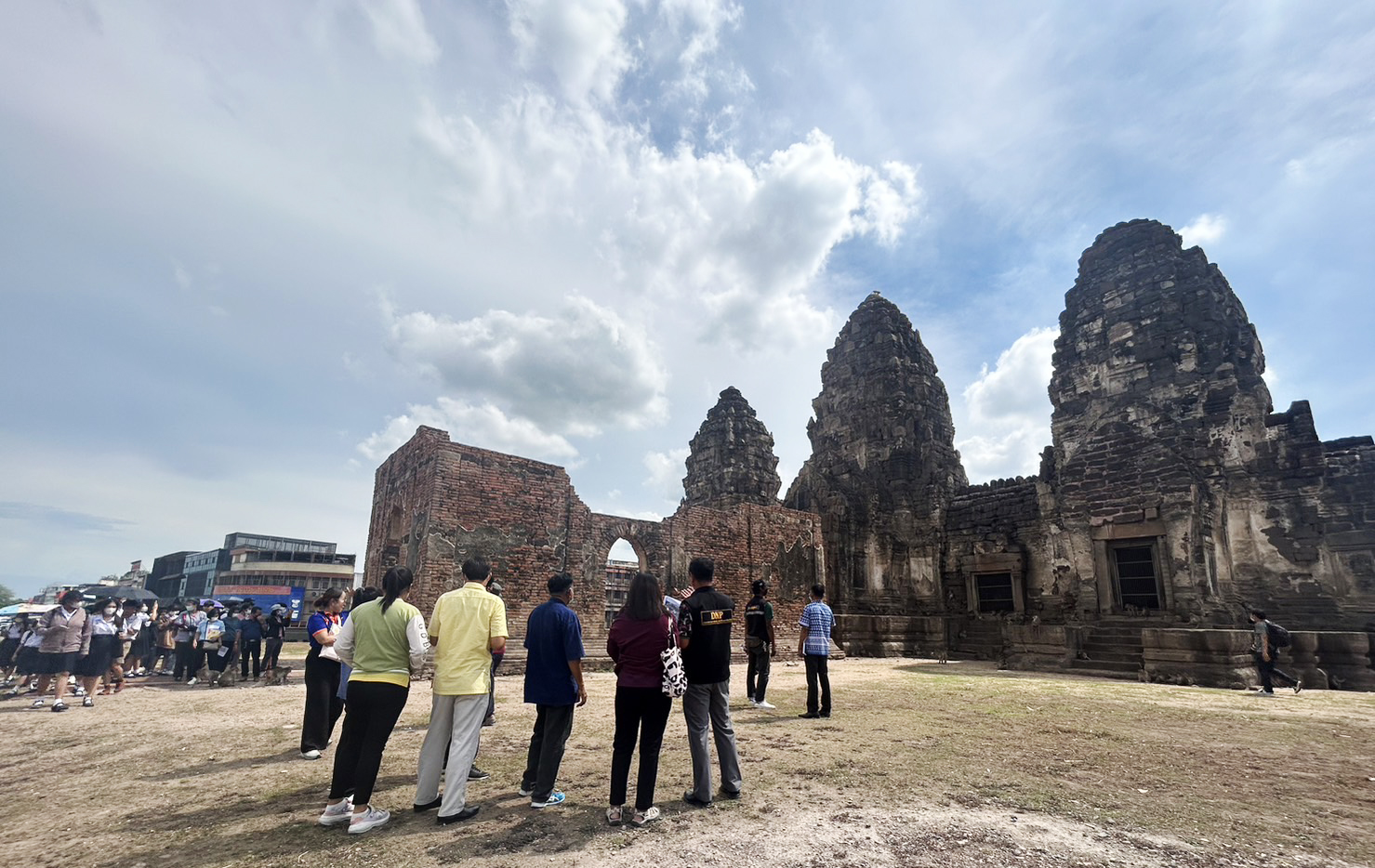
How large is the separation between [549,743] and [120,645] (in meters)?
10.2

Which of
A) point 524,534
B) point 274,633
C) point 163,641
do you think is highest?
point 524,534

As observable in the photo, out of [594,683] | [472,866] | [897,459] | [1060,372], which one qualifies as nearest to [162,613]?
[594,683]

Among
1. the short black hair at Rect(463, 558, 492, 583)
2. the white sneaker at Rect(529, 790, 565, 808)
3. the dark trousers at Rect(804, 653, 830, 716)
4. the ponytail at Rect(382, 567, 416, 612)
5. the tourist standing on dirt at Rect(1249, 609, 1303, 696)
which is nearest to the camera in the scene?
the white sneaker at Rect(529, 790, 565, 808)

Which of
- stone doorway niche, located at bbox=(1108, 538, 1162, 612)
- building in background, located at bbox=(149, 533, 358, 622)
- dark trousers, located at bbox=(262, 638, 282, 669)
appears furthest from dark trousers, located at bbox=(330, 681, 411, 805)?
building in background, located at bbox=(149, 533, 358, 622)

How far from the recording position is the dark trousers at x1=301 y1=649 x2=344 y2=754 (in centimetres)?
564

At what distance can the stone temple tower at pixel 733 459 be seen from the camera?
2825 cm

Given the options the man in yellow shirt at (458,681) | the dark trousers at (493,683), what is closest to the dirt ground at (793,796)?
the man in yellow shirt at (458,681)

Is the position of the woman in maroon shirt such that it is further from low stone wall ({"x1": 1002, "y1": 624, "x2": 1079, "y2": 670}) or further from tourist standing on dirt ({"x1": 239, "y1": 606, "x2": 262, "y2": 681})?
low stone wall ({"x1": 1002, "y1": 624, "x2": 1079, "y2": 670})

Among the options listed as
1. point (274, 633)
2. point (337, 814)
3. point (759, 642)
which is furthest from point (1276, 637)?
point (274, 633)

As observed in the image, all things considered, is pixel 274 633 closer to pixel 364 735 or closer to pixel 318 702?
pixel 318 702

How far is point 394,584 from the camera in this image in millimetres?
4402

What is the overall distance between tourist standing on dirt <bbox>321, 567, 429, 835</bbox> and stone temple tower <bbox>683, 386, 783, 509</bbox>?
2352 cm

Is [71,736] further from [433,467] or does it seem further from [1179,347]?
[1179,347]

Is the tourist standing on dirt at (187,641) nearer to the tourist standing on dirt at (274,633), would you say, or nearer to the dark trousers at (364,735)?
the tourist standing on dirt at (274,633)
